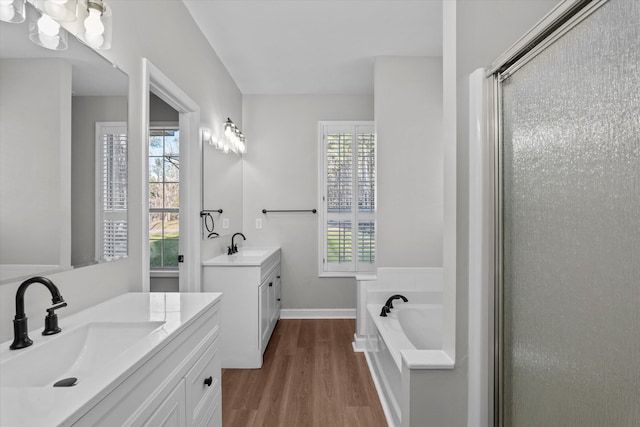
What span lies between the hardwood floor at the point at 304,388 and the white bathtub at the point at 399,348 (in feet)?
0.48

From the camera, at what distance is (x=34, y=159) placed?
1.09 m

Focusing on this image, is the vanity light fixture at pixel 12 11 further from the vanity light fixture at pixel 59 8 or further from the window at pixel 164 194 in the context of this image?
the window at pixel 164 194

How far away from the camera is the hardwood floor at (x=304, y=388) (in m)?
2.14

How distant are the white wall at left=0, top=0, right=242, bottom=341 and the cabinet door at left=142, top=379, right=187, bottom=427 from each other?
18.9 inches

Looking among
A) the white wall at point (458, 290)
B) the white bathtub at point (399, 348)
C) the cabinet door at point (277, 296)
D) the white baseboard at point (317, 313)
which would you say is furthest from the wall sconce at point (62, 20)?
the white baseboard at point (317, 313)

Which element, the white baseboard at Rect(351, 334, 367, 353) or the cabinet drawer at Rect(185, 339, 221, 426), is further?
the white baseboard at Rect(351, 334, 367, 353)

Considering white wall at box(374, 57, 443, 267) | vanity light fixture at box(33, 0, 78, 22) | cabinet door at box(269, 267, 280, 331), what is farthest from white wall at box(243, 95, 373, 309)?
vanity light fixture at box(33, 0, 78, 22)

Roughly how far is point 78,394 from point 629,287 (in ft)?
3.81

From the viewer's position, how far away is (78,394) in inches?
28.0

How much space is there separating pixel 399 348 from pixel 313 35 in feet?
7.89

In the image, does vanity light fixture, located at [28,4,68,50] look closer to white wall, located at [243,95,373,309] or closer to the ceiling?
the ceiling

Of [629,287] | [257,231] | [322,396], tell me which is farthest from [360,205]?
[629,287]

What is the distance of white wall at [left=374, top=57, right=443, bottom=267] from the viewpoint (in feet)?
10.3

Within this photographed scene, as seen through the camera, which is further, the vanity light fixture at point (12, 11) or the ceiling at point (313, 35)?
the ceiling at point (313, 35)
